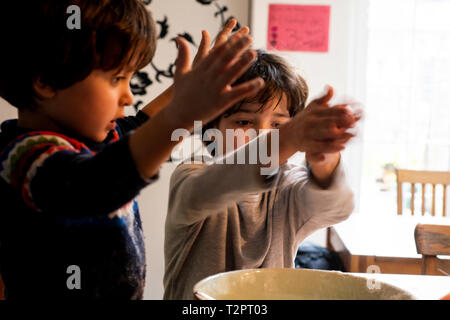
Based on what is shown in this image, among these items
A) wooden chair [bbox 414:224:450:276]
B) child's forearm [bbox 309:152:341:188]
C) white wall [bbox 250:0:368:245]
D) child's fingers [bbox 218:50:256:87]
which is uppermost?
white wall [bbox 250:0:368:245]

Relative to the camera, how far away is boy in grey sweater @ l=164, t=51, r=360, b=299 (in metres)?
0.59

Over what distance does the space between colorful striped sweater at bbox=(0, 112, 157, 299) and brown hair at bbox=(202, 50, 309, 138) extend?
33cm

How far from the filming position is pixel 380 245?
1.58 metres

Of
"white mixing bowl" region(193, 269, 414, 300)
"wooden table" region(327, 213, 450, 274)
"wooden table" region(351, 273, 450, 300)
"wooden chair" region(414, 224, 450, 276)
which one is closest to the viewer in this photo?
"white mixing bowl" region(193, 269, 414, 300)

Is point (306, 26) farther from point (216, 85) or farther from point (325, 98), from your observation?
point (216, 85)

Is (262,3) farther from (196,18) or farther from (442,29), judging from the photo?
(442,29)

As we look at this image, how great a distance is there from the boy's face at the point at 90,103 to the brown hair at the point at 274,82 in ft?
1.09

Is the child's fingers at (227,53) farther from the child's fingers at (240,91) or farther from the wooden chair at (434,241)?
the wooden chair at (434,241)

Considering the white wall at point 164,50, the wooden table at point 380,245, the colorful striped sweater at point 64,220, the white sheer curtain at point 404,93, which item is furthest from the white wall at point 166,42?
the colorful striped sweater at point 64,220

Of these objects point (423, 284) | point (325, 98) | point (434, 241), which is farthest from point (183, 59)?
point (434, 241)

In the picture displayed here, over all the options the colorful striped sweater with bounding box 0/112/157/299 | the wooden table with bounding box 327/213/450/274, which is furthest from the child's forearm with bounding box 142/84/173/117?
the wooden table with bounding box 327/213/450/274

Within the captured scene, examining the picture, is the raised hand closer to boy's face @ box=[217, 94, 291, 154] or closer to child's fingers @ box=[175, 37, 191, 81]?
child's fingers @ box=[175, 37, 191, 81]

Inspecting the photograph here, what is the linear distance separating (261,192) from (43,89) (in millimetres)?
287
